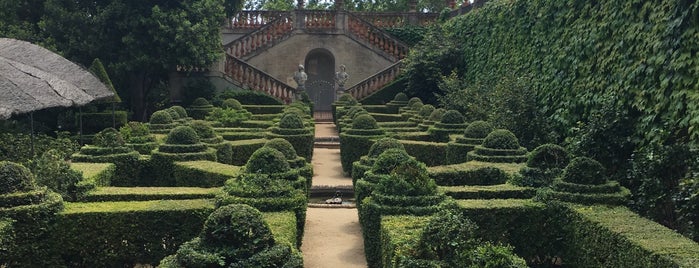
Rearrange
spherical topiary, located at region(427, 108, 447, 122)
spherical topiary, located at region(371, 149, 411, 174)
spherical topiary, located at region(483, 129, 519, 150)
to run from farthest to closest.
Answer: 1. spherical topiary, located at region(427, 108, 447, 122)
2. spherical topiary, located at region(483, 129, 519, 150)
3. spherical topiary, located at region(371, 149, 411, 174)

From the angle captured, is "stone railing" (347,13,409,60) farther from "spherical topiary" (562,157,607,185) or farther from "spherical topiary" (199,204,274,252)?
"spherical topiary" (199,204,274,252)

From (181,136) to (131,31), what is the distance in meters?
13.4

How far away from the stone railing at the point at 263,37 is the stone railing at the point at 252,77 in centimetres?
345

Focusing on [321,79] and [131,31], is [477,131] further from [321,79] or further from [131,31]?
[321,79]

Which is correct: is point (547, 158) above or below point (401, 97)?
below

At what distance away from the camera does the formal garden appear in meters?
8.16

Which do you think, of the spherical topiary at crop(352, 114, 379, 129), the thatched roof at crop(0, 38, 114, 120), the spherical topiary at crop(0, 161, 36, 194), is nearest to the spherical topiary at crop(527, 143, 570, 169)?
the spherical topiary at crop(0, 161, 36, 194)

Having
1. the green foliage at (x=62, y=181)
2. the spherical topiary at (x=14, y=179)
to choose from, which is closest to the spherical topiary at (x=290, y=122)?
the green foliage at (x=62, y=181)

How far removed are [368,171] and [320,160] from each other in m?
11.2

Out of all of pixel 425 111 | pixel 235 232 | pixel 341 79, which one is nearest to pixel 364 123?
pixel 425 111

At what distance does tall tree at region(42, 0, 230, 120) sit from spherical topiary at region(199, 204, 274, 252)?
20793mm

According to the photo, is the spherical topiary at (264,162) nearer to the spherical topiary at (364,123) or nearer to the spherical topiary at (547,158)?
the spherical topiary at (547,158)

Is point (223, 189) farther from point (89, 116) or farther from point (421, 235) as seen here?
point (89, 116)

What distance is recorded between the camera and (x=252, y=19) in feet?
135
